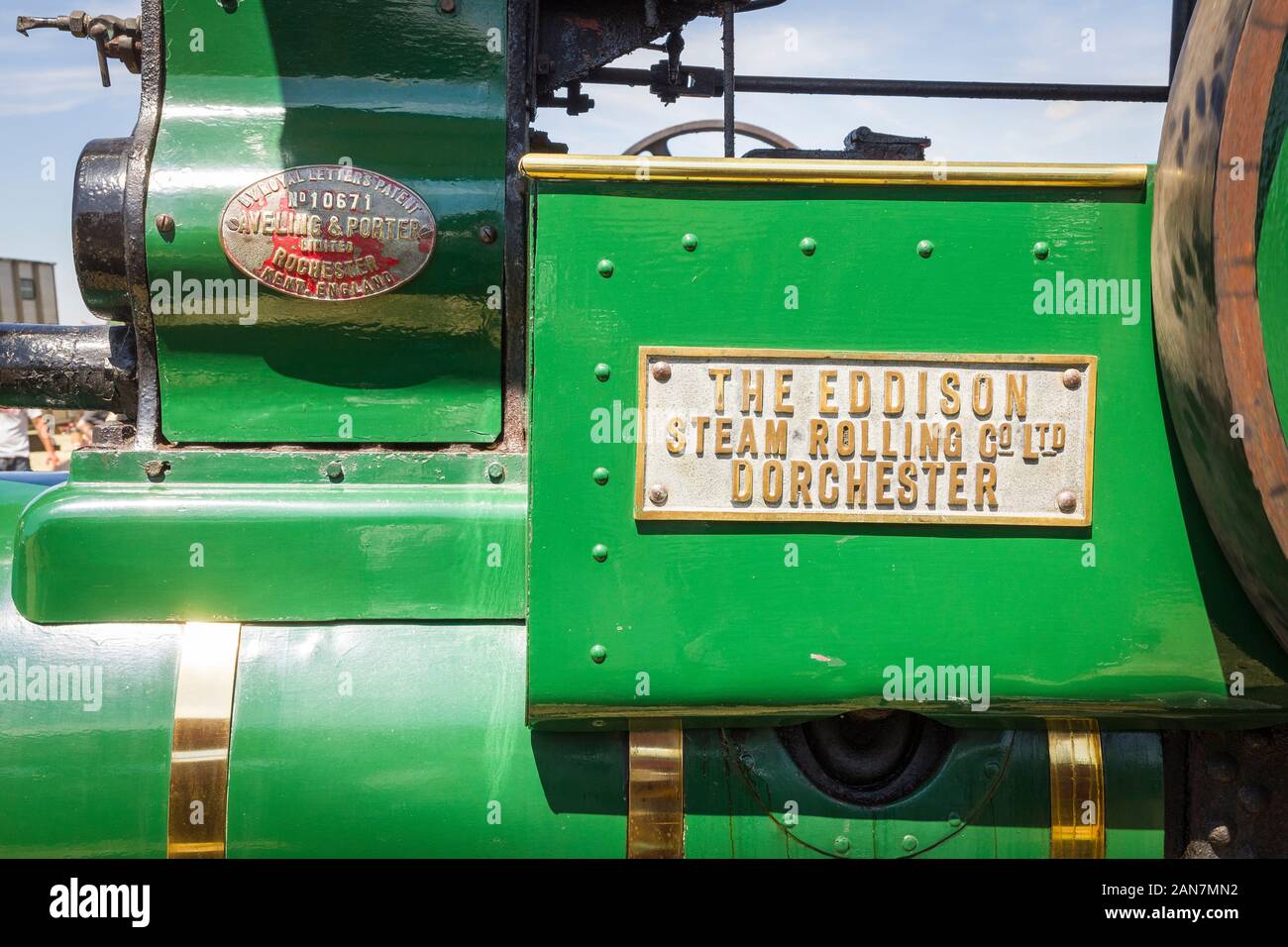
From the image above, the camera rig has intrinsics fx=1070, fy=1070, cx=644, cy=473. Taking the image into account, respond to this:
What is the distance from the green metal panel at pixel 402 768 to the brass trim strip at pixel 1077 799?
0.71 meters

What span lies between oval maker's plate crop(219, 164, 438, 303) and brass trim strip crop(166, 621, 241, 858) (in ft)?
2.30

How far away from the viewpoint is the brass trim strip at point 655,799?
173 cm

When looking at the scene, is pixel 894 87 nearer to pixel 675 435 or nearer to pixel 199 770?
pixel 675 435

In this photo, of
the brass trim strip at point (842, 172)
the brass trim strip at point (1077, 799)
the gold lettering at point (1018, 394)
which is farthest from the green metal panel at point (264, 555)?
the brass trim strip at point (1077, 799)

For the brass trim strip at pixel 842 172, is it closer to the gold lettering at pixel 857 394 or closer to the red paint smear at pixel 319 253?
the gold lettering at pixel 857 394

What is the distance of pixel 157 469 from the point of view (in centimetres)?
188

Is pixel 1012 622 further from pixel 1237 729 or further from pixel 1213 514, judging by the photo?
pixel 1237 729

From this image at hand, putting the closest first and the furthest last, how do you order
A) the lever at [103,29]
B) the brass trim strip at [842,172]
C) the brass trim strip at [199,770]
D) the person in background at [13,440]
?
the brass trim strip at [842,172] → the brass trim strip at [199,770] → the lever at [103,29] → the person in background at [13,440]

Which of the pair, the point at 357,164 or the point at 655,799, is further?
the point at 357,164

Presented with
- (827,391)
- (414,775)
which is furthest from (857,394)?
(414,775)

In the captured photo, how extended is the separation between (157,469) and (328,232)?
20.3 inches

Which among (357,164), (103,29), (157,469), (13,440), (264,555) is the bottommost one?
(264,555)

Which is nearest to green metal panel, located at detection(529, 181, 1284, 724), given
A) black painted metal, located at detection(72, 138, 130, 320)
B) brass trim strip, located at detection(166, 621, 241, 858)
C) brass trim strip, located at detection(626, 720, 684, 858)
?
brass trim strip, located at detection(626, 720, 684, 858)

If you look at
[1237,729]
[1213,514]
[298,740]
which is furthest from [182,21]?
[1237,729]
